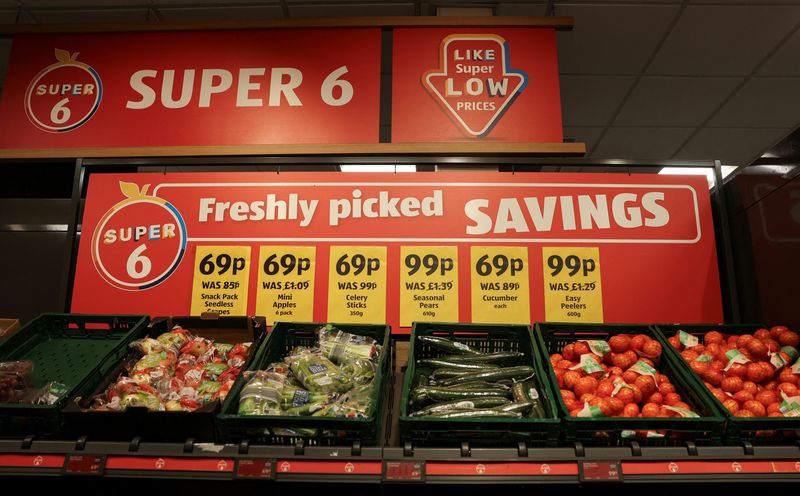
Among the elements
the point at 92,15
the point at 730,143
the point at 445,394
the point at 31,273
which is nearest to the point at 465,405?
the point at 445,394

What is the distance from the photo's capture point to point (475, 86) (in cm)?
309

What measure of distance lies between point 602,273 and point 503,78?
132cm

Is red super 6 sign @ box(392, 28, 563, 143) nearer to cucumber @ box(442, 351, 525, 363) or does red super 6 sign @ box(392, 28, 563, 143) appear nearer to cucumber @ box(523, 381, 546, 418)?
cucumber @ box(442, 351, 525, 363)

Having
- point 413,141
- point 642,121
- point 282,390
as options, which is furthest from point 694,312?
point 642,121

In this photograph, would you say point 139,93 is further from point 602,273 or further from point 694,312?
point 694,312

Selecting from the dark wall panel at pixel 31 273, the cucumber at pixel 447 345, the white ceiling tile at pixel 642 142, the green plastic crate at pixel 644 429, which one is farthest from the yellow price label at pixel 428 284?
the white ceiling tile at pixel 642 142

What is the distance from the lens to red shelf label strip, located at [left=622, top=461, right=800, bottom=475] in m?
1.52

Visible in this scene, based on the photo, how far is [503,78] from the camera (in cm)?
314

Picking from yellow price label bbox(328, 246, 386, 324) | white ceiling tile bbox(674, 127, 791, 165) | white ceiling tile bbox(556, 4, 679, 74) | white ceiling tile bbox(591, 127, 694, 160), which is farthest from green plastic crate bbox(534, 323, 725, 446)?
white ceiling tile bbox(674, 127, 791, 165)

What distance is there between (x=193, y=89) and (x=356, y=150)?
110 cm

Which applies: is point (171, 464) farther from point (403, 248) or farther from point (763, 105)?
point (763, 105)

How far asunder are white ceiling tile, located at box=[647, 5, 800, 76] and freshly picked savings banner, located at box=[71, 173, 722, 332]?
8.83ft

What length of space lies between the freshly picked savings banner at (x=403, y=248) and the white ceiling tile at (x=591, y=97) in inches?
129

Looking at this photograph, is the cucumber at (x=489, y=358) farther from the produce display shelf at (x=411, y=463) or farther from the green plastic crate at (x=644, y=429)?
the produce display shelf at (x=411, y=463)
